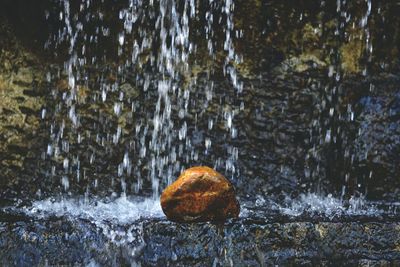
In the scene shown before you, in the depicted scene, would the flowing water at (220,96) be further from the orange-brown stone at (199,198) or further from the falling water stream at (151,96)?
the orange-brown stone at (199,198)

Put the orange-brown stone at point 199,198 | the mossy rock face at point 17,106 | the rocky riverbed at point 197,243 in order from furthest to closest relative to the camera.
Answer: the mossy rock face at point 17,106, the orange-brown stone at point 199,198, the rocky riverbed at point 197,243

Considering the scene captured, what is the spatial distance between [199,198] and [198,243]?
25 cm

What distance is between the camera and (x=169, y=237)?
218 centimetres

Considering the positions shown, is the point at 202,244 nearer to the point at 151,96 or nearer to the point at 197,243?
the point at 197,243

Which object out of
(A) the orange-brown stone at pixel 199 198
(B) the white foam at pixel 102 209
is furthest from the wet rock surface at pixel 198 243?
(B) the white foam at pixel 102 209

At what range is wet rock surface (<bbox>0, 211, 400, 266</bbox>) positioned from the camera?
6.88 feet

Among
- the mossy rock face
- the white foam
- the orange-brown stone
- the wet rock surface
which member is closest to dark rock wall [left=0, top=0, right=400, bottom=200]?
the mossy rock face

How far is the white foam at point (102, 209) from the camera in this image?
2734mm

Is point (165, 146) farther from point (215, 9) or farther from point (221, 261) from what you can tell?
point (221, 261)

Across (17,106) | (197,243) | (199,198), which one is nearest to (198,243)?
(197,243)

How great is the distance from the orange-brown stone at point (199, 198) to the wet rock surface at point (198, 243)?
12 centimetres

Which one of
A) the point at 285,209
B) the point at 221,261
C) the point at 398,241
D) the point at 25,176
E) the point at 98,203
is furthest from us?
the point at 25,176

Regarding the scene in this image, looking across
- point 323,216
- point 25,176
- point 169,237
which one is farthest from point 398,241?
point 25,176

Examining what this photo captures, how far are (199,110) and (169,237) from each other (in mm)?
1773
